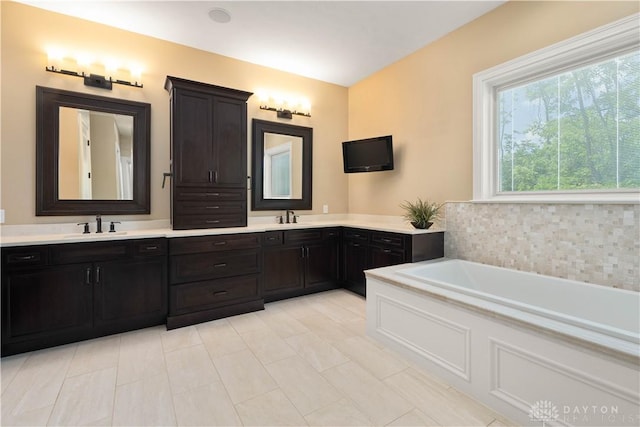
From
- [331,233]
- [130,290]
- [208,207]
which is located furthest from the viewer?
[331,233]

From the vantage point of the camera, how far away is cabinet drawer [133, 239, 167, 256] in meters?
2.70

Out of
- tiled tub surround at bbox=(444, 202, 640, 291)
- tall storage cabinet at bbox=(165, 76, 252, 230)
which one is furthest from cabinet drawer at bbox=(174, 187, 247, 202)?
tiled tub surround at bbox=(444, 202, 640, 291)

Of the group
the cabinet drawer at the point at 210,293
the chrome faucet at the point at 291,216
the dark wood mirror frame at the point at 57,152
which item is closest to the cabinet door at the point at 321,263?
the chrome faucet at the point at 291,216

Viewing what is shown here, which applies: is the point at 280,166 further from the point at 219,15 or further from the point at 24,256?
the point at 24,256

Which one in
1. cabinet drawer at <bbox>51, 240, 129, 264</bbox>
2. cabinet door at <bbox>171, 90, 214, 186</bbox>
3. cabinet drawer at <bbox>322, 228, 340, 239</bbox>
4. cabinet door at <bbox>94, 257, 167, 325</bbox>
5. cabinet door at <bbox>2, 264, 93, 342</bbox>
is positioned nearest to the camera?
cabinet door at <bbox>2, 264, 93, 342</bbox>

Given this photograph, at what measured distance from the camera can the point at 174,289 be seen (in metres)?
2.84

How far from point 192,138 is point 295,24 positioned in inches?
64.7

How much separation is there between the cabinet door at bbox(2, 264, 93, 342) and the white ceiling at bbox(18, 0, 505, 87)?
2496 millimetres

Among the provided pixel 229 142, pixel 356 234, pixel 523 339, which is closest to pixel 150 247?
pixel 229 142

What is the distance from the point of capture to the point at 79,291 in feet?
8.16

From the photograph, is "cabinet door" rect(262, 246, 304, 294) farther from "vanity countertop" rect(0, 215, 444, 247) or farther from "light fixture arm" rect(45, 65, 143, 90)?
"light fixture arm" rect(45, 65, 143, 90)

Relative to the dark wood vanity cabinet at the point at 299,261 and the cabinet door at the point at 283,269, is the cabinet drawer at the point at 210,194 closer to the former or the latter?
the dark wood vanity cabinet at the point at 299,261

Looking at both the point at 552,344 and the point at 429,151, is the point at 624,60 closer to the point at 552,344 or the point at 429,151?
the point at 429,151

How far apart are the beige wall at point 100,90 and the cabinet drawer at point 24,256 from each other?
0.60m
